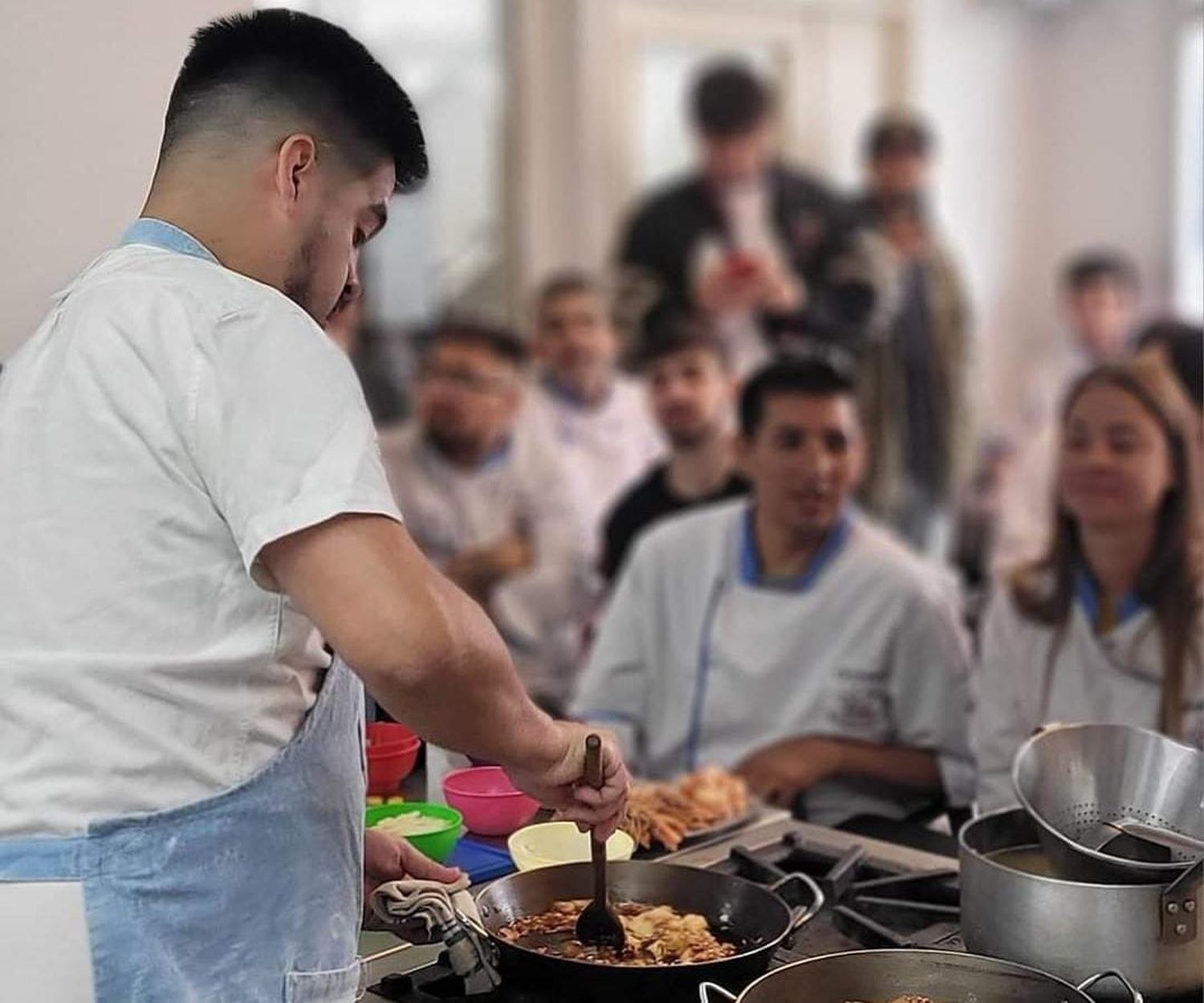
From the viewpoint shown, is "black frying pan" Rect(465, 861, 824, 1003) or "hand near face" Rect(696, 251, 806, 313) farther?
"hand near face" Rect(696, 251, 806, 313)

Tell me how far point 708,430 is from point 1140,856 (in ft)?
7.55

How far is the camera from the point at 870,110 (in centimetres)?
582

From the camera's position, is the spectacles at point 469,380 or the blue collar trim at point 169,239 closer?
the blue collar trim at point 169,239

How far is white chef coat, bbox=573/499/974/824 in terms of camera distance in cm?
260

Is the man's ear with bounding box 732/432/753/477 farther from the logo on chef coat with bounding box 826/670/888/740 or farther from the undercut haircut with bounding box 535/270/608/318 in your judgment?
Result: the undercut haircut with bounding box 535/270/608/318

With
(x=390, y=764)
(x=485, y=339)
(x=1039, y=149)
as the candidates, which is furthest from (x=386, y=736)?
Result: (x=1039, y=149)

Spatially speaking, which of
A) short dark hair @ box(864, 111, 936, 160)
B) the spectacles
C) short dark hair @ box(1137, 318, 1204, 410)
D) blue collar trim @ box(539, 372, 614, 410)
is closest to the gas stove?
short dark hair @ box(1137, 318, 1204, 410)

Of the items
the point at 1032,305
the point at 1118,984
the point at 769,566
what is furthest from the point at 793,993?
the point at 1032,305

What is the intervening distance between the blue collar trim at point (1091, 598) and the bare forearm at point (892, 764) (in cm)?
32

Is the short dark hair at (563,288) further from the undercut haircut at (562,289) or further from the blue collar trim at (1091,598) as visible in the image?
the blue collar trim at (1091,598)

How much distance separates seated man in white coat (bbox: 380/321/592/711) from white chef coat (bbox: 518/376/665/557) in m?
0.29

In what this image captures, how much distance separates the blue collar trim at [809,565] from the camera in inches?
107

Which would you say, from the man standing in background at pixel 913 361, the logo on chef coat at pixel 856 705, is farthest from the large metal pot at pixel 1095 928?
the man standing in background at pixel 913 361

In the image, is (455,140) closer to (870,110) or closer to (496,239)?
(496,239)
